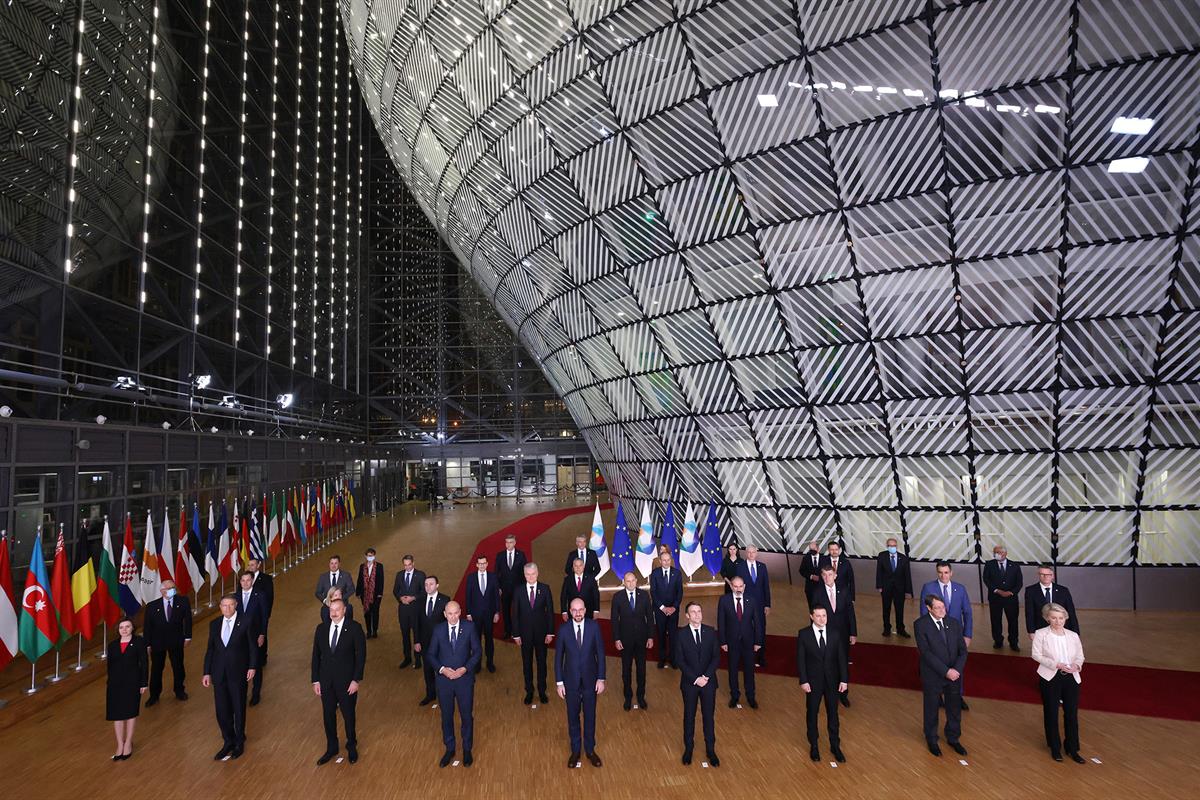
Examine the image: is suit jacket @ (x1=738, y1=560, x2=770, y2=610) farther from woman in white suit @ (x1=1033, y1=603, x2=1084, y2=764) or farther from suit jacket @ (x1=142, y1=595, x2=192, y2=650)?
suit jacket @ (x1=142, y1=595, x2=192, y2=650)

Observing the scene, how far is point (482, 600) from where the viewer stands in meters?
9.95

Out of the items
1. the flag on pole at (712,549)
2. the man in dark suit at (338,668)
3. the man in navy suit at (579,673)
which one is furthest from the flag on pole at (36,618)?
the flag on pole at (712,549)

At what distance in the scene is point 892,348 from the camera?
1484 centimetres

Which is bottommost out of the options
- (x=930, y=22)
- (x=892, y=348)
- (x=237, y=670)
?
(x=237, y=670)

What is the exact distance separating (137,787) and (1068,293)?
1646 cm

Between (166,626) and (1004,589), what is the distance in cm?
1294

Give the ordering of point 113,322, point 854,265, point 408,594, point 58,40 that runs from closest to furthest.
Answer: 1. point 408,594
2. point 854,265
3. point 58,40
4. point 113,322

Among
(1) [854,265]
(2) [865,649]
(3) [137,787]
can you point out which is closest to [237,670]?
(3) [137,787]

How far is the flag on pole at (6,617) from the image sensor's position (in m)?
9.46

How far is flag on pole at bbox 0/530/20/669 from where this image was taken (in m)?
9.46

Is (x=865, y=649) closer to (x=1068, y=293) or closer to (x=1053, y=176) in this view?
(x=1068, y=293)

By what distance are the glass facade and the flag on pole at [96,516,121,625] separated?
12632 mm

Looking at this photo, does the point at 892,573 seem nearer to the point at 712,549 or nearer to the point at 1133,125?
the point at 712,549

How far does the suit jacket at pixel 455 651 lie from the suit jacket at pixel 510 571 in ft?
11.7
